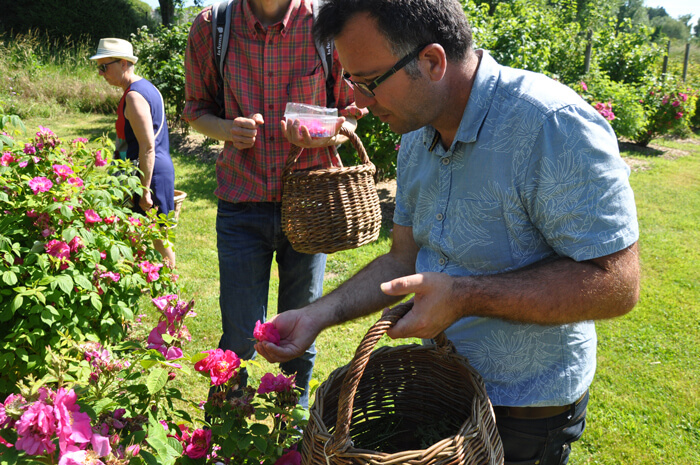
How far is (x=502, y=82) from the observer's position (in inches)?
55.8

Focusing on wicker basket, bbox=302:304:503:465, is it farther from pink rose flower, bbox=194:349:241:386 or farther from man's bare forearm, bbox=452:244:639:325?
pink rose flower, bbox=194:349:241:386

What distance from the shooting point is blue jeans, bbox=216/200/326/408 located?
8.34ft

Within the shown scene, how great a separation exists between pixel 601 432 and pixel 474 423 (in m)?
2.64

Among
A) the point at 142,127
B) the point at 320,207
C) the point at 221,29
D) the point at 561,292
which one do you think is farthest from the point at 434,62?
the point at 142,127

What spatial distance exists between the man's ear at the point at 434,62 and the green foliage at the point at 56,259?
1729mm

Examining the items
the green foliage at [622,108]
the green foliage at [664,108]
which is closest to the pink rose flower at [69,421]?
the green foliage at [622,108]

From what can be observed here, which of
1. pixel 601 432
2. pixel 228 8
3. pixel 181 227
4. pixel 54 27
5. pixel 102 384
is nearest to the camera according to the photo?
pixel 102 384

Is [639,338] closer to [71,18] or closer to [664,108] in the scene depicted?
[664,108]

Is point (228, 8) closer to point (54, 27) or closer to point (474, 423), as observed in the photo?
point (474, 423)

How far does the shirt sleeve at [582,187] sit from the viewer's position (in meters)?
1.23

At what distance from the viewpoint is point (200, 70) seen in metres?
2.57

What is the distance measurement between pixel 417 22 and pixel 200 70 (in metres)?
1.47

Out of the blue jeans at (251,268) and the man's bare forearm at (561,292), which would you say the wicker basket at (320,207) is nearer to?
the blue jeans at (251,268)

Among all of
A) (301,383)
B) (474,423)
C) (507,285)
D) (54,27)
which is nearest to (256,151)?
(301,383)
